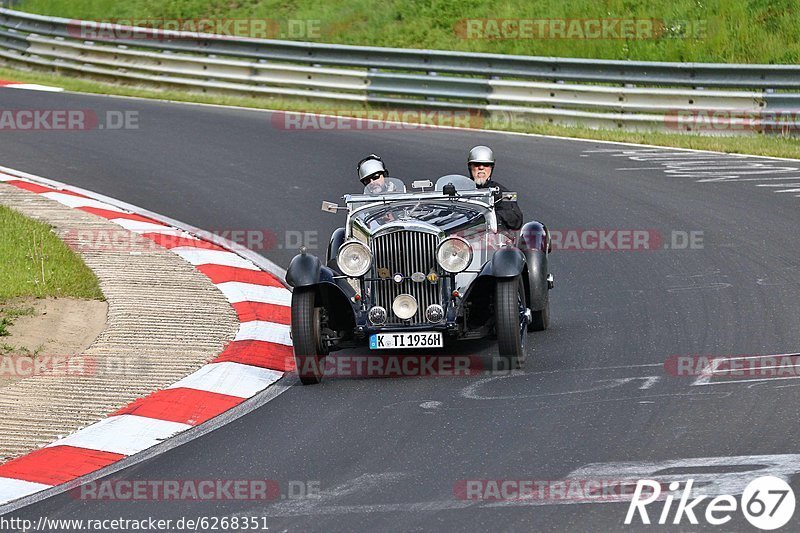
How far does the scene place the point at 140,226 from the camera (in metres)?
13.0

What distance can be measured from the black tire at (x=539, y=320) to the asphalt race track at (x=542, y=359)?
14cm

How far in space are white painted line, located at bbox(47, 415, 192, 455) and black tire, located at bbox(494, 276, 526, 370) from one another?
222 centimetres

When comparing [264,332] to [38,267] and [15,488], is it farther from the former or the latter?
[15,488]

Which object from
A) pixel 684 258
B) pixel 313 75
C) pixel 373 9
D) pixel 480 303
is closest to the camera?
pixel 480 303

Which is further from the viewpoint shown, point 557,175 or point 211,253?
point 557,175

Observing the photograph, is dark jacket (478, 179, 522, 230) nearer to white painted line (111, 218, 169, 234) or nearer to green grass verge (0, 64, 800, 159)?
white painted line (111, 218, 169, 234)

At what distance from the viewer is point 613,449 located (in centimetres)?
658

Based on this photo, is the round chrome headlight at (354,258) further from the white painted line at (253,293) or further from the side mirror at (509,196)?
the white painted line at (253,293)

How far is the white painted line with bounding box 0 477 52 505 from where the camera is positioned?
6.36m

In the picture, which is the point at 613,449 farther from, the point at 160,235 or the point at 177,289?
the point at 160,235

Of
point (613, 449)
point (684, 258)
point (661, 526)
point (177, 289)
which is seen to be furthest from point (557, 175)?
point (661, 526)

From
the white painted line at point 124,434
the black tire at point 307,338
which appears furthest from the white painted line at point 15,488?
the black tire at point 307,338

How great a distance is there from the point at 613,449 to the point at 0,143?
12864mm

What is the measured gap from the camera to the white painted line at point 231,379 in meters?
8.27
